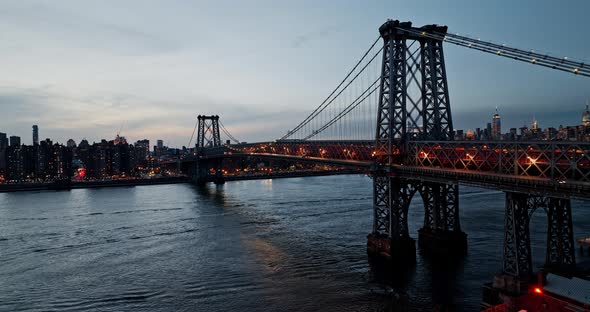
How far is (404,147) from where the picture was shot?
1294 inches

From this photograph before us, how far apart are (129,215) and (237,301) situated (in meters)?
43.8

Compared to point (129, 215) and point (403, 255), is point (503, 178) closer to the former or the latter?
point (403, 255)

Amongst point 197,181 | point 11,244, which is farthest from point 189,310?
point 197,181

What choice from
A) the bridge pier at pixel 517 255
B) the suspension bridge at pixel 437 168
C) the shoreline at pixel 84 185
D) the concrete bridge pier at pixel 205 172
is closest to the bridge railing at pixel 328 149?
the suspension bridge at pixel 437 168

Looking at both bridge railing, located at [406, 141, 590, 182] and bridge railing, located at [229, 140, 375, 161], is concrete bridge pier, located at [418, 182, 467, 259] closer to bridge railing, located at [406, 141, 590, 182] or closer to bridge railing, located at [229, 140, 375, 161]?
bridge railing, located at [406, 141, 590, 182]

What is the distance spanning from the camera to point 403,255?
31984 millimetres

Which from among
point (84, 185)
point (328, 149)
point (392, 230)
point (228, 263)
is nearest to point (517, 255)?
point (392, 230)

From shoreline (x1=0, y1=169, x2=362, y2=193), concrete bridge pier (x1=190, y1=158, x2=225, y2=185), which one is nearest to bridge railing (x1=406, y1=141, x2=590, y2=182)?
shoreline (x1=0, y1=169, x2=362, y2=193)

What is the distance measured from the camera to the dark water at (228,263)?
25578 mm

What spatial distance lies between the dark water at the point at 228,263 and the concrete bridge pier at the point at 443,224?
152 centimetres

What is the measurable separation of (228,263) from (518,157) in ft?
75.7

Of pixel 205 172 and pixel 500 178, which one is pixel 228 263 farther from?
pixel 205 172

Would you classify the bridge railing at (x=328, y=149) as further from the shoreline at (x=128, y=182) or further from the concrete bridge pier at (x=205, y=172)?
the concrete bridge pier at (x=205, y=172)

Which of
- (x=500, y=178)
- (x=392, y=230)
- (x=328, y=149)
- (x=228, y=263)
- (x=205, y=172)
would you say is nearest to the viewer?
(x=500, y=178)
